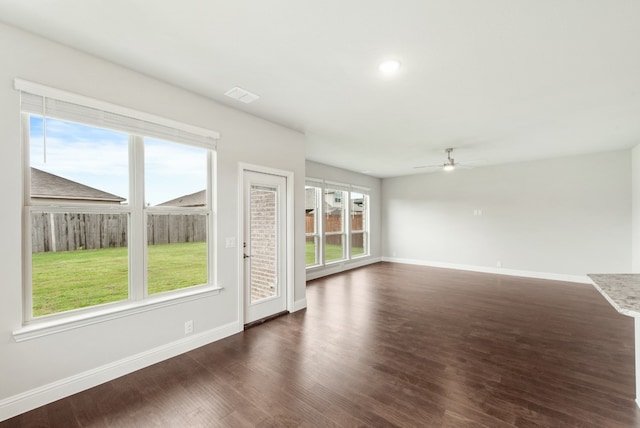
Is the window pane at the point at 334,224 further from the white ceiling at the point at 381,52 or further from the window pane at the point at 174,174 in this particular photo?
the window pane at the point at 174,174

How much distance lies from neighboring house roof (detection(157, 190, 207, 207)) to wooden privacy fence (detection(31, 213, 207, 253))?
114mm

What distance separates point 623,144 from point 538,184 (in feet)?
4.98

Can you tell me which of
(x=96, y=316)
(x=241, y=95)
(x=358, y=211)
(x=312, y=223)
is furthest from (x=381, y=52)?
(x=358, y=211)

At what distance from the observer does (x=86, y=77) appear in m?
2.26

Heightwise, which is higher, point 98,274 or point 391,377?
point 98,274

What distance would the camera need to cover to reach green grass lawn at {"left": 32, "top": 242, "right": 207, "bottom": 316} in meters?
2.15

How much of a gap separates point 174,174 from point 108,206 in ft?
2.23

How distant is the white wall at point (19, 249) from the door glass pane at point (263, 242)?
0.38m

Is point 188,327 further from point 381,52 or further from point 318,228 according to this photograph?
point 318,228

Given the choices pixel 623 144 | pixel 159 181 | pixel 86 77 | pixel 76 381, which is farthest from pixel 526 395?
pixel 623 144

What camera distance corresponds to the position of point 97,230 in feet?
7.90

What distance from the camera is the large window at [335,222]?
262 inches

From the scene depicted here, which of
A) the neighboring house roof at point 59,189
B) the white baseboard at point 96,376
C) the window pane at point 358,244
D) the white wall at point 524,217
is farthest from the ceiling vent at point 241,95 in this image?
the white wall at point 524,217

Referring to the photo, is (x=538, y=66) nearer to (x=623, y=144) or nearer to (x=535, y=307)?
(x=535, y=307)
